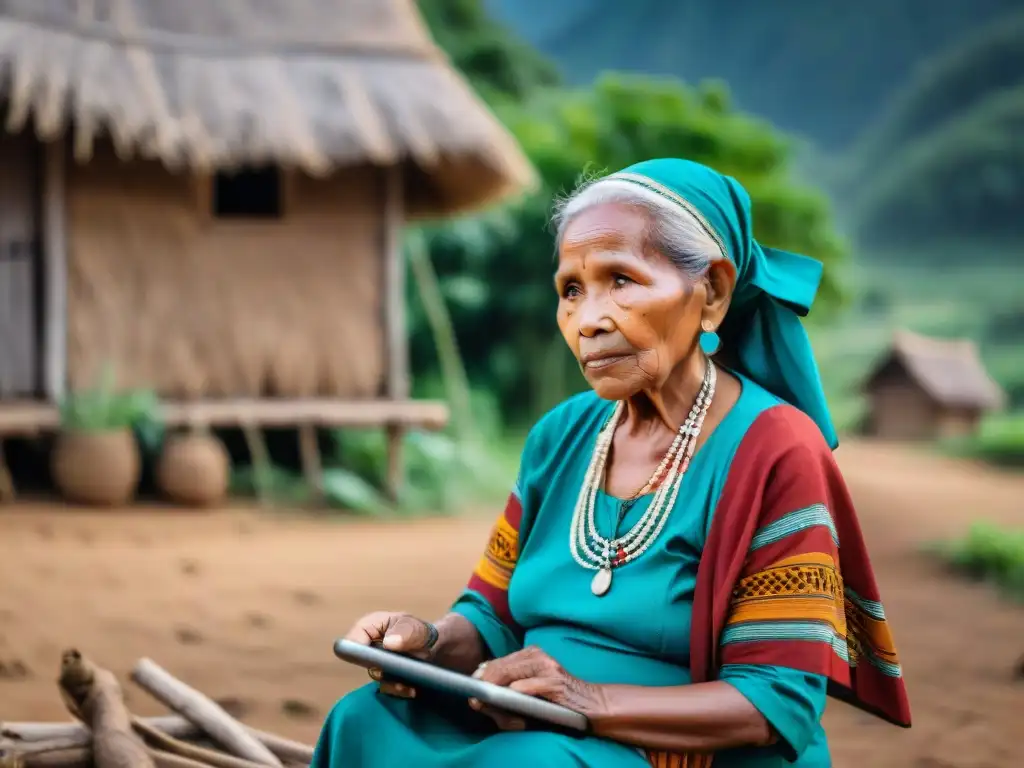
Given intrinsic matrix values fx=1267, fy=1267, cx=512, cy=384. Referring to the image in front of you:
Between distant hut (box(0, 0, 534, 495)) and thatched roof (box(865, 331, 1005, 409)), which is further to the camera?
thatched roof (box(865, 331, 1005, 409))

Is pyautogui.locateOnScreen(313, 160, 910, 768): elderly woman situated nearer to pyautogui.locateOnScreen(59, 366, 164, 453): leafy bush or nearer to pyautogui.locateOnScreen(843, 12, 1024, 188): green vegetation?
pyautogui.locateOnScreen(59, 366, 164, 453): leafy bush

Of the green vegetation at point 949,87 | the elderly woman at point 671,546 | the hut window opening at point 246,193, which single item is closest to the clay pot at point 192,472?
the hut window opening at point 246,193

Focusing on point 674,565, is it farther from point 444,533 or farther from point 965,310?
point 965,310

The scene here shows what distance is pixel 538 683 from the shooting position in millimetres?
1907

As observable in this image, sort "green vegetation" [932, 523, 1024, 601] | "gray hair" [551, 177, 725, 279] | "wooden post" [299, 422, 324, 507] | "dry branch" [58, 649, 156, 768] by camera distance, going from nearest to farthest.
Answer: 1. "gray hair" [551, 177, 725, 279]
2. "dry branch" [58, 649, 156, 768]
3. "green vegetation" [932, 523, 1024, 601]
4. "wooden post" [299, 422, 324, 507]

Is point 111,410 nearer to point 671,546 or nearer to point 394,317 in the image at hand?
point 394,317

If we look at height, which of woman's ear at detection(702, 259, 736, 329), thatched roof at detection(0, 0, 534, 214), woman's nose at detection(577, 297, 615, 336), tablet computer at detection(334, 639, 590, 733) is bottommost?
tablet computer at detection(334, 639, 590, 733)

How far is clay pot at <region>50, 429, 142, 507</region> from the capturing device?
8680 millimetres

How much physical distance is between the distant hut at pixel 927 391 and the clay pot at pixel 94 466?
11.8 meters

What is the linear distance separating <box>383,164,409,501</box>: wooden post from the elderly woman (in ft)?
25.4

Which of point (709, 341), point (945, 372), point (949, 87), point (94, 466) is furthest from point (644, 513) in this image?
point (949, 87)

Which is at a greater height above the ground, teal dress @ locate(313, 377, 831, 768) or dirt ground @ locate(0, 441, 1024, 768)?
teal dress @ locate(313, 377, 831, 768)

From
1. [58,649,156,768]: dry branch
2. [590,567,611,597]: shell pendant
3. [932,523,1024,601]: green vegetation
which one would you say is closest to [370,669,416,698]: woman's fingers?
[590,567,611,597]: shell pendant

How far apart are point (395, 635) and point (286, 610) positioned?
4399mm
